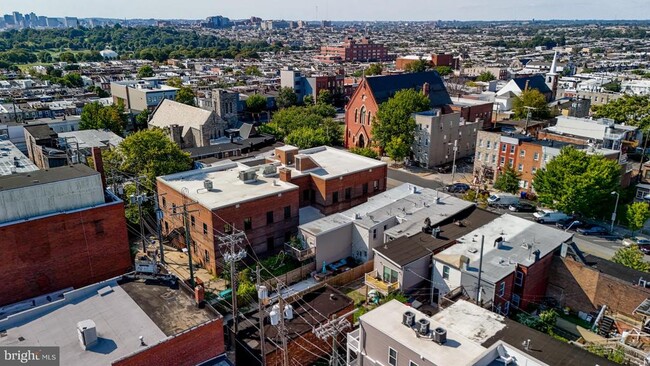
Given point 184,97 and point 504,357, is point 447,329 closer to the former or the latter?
point 504,357

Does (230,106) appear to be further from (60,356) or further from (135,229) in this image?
(60,356)

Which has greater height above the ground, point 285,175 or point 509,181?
point 285,175

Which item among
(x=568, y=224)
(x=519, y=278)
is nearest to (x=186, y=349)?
(x=519, y=278)

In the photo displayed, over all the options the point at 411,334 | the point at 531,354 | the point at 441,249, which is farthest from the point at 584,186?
the point at 411,334

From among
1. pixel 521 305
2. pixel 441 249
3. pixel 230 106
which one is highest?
pixel 230 106

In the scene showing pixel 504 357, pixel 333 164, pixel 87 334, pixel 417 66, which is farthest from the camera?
pixel 417 66
